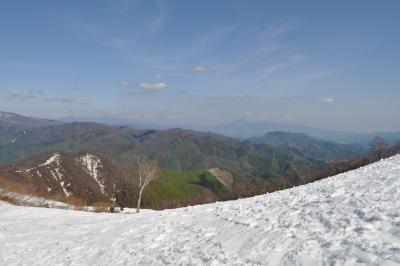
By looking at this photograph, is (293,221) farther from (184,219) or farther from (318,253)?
(184,219)

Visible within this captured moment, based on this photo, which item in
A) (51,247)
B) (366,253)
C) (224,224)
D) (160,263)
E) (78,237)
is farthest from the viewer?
(78,237)

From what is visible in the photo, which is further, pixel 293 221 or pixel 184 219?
pixel 184 219

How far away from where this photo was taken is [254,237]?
12.9 meters

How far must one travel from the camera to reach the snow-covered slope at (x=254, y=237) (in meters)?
10.2

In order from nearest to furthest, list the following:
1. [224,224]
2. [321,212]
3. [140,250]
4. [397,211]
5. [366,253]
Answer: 1. [366,253]
2. [397,211]
3. [321,212]
4. [140,250]
5. [224,224]

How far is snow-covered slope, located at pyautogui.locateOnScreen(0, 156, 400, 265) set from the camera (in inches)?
402

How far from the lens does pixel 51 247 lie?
59.6ft

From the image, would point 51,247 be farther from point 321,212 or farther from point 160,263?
point 321,212

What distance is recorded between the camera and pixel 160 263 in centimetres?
1279

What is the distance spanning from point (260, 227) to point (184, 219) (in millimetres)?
6007

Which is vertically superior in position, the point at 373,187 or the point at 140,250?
the point at 373,187

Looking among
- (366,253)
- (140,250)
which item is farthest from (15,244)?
(366,253)

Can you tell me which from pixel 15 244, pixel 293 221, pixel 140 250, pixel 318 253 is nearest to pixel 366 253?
pixel 318 253

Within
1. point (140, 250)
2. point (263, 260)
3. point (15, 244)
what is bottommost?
point (15, 244)
